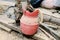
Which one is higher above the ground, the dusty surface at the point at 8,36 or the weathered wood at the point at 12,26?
the weathered wood at the point at 12,26

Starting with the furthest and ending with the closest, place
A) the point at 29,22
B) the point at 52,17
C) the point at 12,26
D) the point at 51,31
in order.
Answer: the point at 52,17 < the point at 12,26 < the point at 51,31 < the point at 29,22

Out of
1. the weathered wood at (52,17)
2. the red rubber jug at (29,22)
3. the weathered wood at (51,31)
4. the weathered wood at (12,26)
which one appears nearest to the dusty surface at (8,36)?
the weathered wood at (12,26)

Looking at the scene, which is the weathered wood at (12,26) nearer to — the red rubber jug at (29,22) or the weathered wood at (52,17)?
the red rubber jug at (29,22)

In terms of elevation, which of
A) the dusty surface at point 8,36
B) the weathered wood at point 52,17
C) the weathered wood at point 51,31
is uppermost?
the weathered wood at point 52,17

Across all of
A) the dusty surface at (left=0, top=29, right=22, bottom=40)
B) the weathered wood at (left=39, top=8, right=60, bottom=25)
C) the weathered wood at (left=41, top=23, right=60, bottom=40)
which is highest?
the weathered wood at (left=39, top=8, right=60, bottom=25)

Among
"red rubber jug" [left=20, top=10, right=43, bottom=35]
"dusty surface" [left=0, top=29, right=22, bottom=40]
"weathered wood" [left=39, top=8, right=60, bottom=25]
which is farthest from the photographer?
"weathered wood" [left=39, top=8, right=60, bottom=25]

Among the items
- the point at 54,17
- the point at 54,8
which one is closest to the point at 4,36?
the point at 54,17

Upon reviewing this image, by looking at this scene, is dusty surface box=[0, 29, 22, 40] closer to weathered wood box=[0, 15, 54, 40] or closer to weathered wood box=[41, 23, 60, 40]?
weathered wood box=[0, 15, 54, 40]

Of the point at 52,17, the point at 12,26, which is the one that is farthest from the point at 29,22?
the point at 52,17

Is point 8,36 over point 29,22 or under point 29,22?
under

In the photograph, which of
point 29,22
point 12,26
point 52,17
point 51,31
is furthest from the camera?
point 52,17

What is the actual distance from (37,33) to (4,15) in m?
0.97

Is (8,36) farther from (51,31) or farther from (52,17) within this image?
(52,17)

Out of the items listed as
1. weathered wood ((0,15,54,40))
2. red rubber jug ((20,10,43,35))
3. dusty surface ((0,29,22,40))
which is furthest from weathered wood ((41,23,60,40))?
dusty surface ((0,29,22,40))
